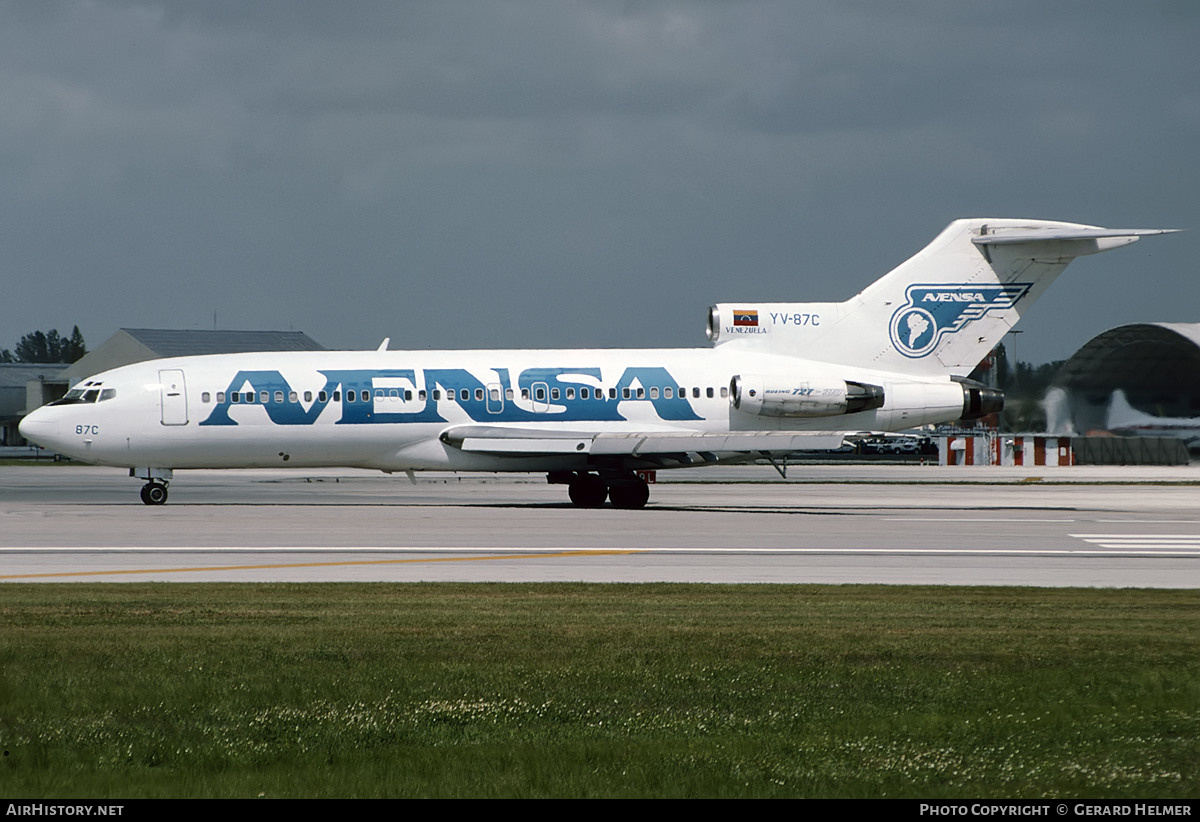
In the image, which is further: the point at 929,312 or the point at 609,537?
the point at 929,312

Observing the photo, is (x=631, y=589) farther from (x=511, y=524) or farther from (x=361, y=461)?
(x=361, y=461)

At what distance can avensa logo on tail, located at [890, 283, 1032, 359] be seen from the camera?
107 ft

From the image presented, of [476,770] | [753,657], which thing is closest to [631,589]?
[753,657]

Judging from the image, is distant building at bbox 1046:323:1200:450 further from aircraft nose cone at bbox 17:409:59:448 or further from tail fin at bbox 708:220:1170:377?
aircraft nose cone at bbox 17:409:59:448

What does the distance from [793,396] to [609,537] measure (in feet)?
34.9

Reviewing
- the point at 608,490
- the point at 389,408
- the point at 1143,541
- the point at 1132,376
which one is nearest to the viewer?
the point at 1143,541

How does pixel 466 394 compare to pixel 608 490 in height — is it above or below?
above

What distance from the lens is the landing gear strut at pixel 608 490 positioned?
31266 mm

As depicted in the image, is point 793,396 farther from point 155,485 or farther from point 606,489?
point 155,485

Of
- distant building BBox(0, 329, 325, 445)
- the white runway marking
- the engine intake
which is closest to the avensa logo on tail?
the engine intake

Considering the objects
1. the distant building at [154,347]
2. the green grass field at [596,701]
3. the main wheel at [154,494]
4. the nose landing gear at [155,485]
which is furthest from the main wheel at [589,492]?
the distant building at [154,347]

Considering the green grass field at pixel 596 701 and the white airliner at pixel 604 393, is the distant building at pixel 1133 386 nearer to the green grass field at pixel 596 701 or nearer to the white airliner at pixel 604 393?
the white airliner at pixel 604 393

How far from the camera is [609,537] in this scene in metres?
22.5

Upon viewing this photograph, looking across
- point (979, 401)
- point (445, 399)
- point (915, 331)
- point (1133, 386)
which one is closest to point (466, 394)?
point (445, 399)
